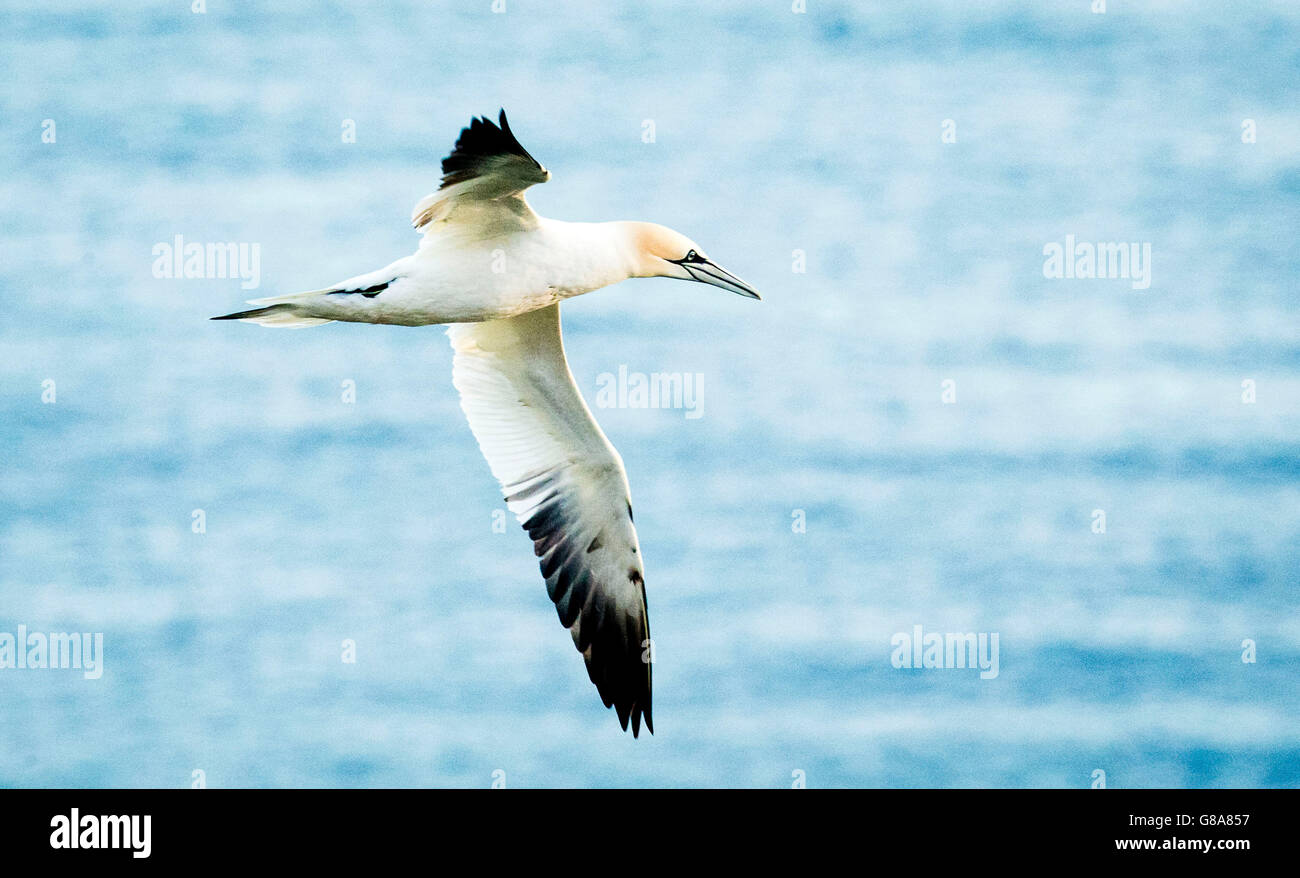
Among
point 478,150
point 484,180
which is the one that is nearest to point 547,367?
point 484,180

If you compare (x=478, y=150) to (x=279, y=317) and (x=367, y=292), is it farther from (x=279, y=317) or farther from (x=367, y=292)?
(x=279, y=317)

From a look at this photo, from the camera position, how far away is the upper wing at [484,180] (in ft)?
39.7

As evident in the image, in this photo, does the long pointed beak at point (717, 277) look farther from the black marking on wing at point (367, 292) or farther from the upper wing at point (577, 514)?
the black marking on wing at point (367, 292)

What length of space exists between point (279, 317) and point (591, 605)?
12.2 ft

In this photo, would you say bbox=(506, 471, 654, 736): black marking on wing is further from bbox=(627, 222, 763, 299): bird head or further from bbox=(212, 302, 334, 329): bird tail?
bbox=(212, 302, 334, 329): bird tail

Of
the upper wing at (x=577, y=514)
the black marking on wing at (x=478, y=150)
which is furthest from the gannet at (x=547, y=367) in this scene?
the black marking on wing at (x=478, y=150)

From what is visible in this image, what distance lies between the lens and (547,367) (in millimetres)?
15062

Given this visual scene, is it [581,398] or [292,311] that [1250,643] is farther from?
[292,311]

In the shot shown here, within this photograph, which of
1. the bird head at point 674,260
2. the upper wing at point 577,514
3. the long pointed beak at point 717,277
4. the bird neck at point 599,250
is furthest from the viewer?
the upper wing at point 577,514

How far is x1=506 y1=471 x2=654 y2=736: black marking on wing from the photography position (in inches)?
604

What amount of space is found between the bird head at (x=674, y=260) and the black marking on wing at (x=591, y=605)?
2222 mm

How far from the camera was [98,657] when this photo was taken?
666 inches

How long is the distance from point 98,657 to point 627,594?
482cm
